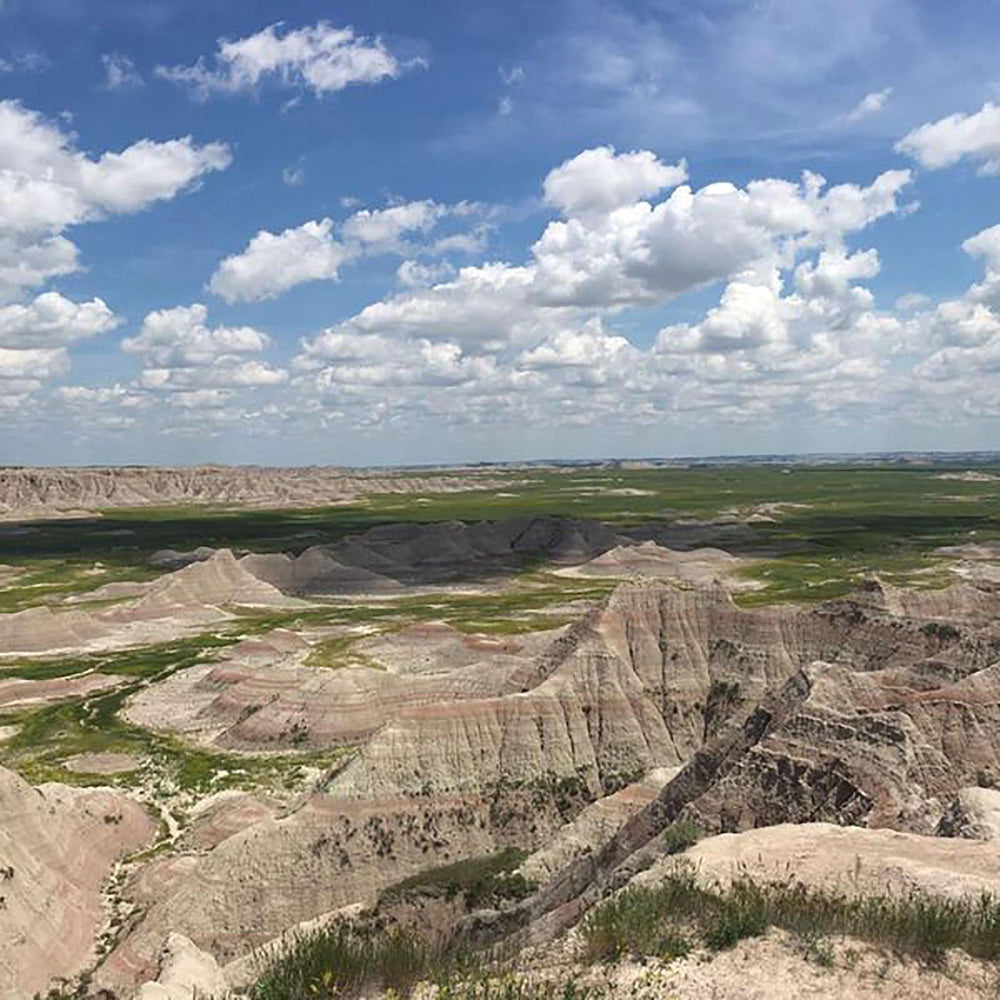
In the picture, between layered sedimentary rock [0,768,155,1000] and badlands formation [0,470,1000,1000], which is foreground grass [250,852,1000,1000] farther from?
layered sedimentary rock [0,768,155,1000]

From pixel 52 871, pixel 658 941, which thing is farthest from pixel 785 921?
pixel 52 871

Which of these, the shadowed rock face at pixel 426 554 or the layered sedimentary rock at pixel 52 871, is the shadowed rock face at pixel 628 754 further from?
the shadowed rock face at pixel 426 554

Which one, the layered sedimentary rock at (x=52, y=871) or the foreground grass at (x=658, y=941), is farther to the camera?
the layered sedimentary rock at (x=52, y=871)

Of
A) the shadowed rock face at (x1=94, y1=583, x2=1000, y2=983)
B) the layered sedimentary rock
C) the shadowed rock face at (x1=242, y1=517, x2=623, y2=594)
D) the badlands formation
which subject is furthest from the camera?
the shadowed rock face at (x1=242, y1=517, x2=623, y2=594)

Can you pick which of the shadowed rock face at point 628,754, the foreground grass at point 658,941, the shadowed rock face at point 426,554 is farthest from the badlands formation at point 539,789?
the shadowed rock face at point 426,554

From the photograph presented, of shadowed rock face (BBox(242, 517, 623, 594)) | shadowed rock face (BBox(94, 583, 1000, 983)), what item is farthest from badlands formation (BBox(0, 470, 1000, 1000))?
shadowed rock face (BBox(242, 517, 623, 594))

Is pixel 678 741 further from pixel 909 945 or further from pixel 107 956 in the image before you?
pixel 909 945

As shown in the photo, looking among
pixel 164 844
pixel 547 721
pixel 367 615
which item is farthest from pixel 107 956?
pixel 367 615
